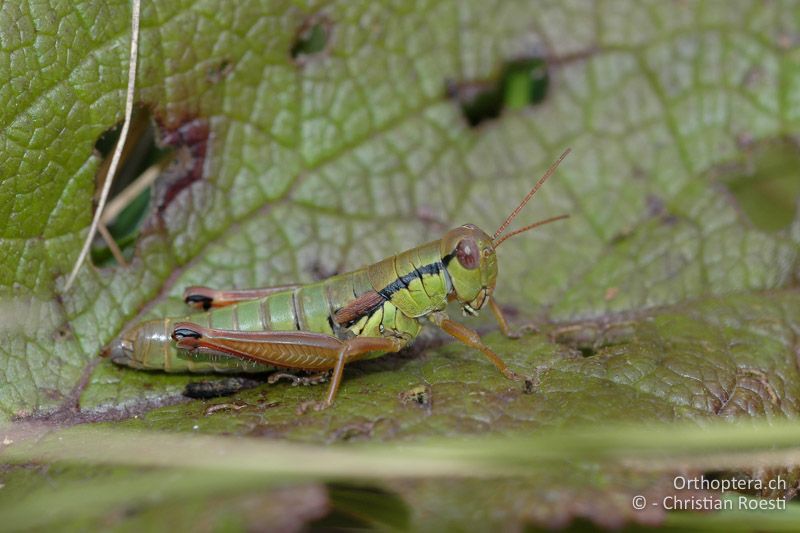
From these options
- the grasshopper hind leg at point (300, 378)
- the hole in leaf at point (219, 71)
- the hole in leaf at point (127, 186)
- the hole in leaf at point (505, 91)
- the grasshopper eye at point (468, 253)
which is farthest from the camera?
the hole in leaf at point (505, 91)

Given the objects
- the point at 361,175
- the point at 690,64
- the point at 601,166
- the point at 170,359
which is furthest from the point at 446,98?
the point at 170,359

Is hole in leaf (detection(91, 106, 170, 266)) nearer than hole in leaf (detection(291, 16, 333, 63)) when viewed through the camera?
Yes

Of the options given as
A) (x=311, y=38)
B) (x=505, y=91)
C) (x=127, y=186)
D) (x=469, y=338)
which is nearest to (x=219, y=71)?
(x=311, y=38)

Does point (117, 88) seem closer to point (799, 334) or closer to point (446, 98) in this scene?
point (446, 98)

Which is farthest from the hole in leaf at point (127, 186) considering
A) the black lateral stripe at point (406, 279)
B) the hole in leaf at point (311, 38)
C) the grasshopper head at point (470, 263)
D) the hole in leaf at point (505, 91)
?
the hole in leaf at point (505, 91)

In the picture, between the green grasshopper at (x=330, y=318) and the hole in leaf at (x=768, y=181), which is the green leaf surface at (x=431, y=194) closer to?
the hole in leaf at (x=768, y=181)

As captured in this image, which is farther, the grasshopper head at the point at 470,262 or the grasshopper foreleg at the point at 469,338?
the grasshopper head at the point at 470,262

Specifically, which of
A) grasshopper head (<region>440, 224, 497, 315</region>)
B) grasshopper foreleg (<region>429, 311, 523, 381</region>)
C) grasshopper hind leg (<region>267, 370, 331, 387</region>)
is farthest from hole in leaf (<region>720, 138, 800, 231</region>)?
grasshopper hind leg (<region>267, 370, 331, 387</region>)

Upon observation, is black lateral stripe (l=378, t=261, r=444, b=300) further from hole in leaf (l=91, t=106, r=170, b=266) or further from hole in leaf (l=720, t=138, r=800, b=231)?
hole in leaf (l=720, t=138, r=800, b=231)

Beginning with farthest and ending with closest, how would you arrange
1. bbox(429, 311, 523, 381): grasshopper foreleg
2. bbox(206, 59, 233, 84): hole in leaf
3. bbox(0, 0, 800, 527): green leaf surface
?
bbox(206, 59, 233, 84): hole in leaf
bbox(429, 311, 523, 381): grasshopper foreleg
bbox(0, 0, 800, 527): green leaf surface
